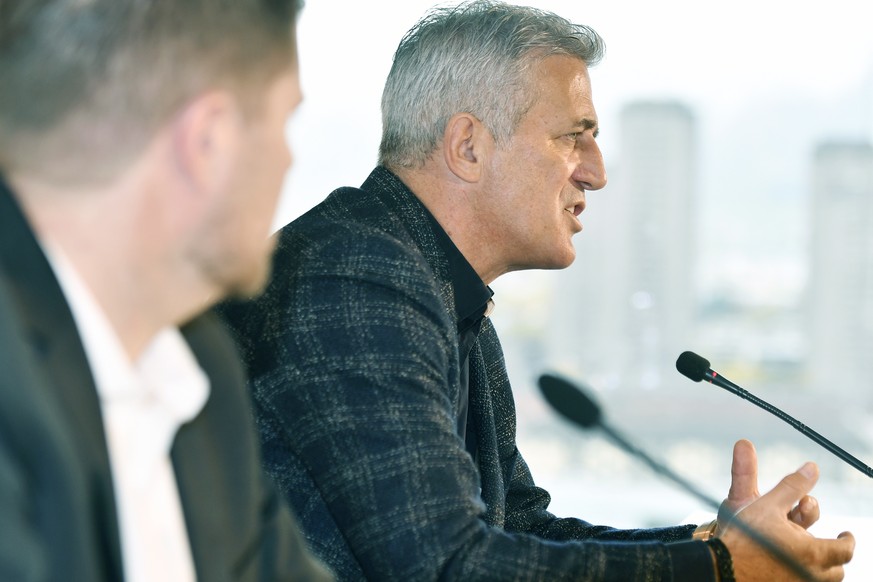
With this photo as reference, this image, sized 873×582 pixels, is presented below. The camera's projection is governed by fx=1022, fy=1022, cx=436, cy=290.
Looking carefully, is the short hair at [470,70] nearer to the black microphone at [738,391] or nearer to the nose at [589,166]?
the nose at [589,166]

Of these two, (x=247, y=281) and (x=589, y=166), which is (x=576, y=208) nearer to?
(x=589, y=166)

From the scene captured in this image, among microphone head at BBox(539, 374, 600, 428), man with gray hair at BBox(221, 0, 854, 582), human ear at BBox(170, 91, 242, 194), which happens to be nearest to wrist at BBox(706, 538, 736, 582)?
man with gray hair at BBox(221, 0, 854, 582)

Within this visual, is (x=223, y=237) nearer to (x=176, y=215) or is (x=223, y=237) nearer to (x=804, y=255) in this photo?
(x=176, y=215)

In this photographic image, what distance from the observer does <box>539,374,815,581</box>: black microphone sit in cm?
114

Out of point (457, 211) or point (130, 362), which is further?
point (457, 211)

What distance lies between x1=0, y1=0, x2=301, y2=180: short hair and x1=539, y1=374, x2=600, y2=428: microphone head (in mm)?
589

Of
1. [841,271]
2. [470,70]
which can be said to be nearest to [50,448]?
[470,70]

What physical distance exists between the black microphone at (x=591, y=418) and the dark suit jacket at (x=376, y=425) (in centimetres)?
9

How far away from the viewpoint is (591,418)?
1.14 meters

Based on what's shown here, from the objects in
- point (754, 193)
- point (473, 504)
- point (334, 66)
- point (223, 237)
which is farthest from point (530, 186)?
point (754, 193)

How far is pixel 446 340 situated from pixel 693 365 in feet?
1.24

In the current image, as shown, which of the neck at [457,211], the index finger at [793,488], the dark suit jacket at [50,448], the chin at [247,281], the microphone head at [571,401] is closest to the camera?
the dark suit jacket at [50,448]

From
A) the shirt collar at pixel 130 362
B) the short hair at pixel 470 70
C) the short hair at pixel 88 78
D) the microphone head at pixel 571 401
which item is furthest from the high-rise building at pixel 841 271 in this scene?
the short hair at pixel 88 78

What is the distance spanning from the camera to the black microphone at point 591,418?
114 centimetres
